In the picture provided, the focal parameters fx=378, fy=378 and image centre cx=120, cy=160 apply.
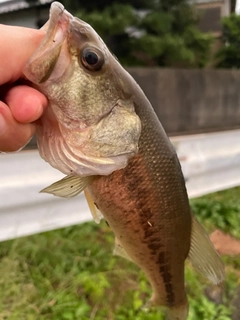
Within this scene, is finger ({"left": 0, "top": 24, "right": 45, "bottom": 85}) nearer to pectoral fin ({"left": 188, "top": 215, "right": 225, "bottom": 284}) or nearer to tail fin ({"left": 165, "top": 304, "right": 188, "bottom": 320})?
pectoral fin ({"left": 188, "top": 215, "right": 225, "bottom": 284})

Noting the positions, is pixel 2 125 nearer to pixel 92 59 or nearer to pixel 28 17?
pixel 92 59

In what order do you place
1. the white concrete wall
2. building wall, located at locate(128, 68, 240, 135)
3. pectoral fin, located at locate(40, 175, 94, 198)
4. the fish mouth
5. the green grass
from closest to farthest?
the fish mouth
pectoral fin, located at locate(40, 175, 94, 198)
the green grass
the white concrete wall
building wall, located at locate(128, 68, 240, 135)

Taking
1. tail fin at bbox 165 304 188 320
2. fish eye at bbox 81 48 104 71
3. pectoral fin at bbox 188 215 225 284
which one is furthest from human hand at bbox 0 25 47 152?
tail fin at bbox 165 304 188 320

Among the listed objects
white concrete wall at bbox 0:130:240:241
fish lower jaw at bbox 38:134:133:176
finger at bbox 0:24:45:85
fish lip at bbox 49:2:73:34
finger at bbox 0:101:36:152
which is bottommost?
white concrete wall at bbox 0:130:240:241

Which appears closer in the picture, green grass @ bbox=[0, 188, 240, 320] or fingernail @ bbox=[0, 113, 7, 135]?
fingernail @ bbox=[0, 113, 7, 135]

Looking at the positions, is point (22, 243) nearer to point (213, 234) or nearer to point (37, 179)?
point (37, 179)

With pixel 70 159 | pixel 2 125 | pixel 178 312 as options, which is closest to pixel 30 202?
pixel 178 312

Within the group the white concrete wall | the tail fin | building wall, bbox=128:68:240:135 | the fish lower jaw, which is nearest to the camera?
the fish lower jaw
